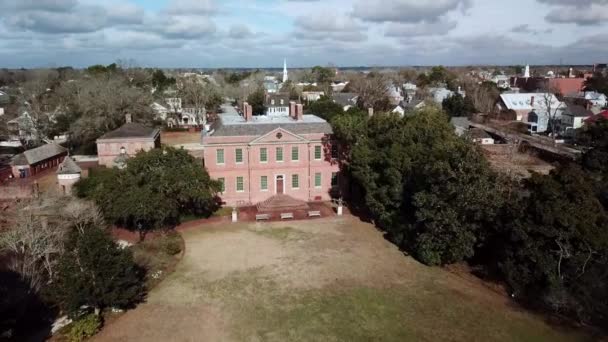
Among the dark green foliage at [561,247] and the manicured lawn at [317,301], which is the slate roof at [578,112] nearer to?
the dark green foliage at [561,247]

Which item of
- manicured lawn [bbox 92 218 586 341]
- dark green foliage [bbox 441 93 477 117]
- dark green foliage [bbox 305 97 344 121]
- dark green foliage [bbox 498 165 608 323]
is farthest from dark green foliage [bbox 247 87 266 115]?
dark green foliage [bbox 498 165 608 323]

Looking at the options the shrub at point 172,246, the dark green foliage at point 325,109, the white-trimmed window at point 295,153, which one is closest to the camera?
the shrub at point 172,246

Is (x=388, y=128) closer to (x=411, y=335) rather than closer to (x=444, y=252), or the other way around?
(x=444, y=252)

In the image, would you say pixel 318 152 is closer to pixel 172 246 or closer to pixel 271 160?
pixel 271 160

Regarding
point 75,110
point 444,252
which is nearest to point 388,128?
point 444,252

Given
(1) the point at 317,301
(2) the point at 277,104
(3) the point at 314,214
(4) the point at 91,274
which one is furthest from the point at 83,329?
(2) the point at 277,104

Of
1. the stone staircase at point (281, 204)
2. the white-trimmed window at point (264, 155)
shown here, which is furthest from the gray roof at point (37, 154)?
the stone staircase at point (281, 204)
